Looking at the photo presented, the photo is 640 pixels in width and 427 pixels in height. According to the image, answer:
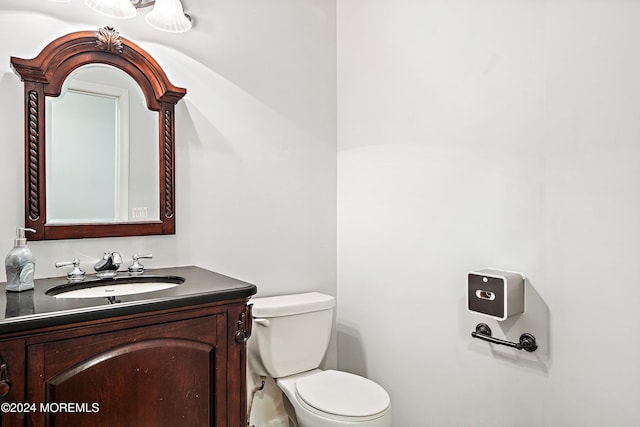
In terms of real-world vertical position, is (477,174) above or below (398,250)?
above

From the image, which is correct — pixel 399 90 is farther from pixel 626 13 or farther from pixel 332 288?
pixel 332 288

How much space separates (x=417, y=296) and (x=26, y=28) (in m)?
1.92

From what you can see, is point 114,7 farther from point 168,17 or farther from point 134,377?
point 134,377

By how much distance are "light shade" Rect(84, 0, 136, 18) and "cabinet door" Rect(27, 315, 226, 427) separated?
47.1 inches

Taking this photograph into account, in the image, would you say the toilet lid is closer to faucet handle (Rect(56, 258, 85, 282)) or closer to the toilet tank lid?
the toilet tank lid

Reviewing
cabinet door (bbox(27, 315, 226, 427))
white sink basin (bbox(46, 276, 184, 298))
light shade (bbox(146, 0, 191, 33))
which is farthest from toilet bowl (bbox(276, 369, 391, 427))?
light shade (bbox(146, 0, 191, 33))

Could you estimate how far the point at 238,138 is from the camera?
2002 millimetres

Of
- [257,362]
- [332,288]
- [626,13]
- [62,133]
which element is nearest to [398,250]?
[332,288]

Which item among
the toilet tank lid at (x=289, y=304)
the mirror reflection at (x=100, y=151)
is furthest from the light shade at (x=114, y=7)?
the toilet tank lid at (x=289, y=304)

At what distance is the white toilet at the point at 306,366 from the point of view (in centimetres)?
162

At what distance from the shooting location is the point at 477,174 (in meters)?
1.67

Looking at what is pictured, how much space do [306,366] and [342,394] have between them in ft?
0.98

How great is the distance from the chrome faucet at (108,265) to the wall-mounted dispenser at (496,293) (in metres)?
1.35

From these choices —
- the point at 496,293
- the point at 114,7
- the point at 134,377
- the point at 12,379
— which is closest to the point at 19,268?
the point at 12,379
